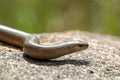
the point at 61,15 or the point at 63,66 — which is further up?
the point at 63,66

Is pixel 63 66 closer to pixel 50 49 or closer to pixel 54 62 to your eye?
pixel 54 62

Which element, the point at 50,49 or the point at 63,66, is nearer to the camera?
→ the point at 63,66

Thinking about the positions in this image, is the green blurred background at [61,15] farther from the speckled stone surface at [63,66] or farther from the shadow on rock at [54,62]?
the shadow on rock at [54,62]

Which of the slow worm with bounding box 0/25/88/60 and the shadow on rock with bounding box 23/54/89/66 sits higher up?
the slow worm with bounding box 0/25/88/60

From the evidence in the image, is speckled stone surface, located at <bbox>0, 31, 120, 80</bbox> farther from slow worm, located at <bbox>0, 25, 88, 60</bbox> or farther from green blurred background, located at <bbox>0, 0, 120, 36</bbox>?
green blurred background, located at <bbox>0, 0, 120, 36</bbox>

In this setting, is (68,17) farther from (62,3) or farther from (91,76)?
(91,76)

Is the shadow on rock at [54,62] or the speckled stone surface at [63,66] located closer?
the speckled stone surface at [63,66]

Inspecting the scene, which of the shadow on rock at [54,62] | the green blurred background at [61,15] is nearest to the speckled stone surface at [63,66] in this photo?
the shadow on rock at [54,62]

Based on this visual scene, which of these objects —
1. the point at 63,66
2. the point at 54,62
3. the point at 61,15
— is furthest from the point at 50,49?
the point at 61,15

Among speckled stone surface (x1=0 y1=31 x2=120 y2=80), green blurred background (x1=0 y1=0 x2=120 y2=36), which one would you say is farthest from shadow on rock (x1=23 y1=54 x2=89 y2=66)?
green blurred background (x1=0 y1=0 x2=120 y2=36)
